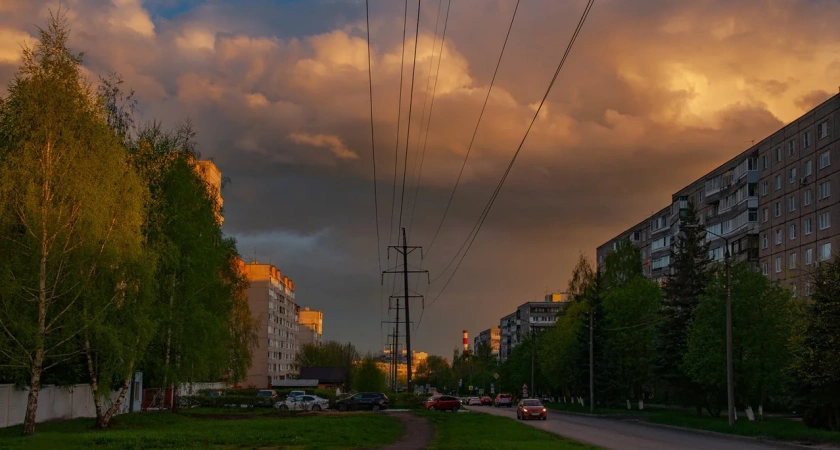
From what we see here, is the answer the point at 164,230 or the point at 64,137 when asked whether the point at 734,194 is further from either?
the point at 64,137

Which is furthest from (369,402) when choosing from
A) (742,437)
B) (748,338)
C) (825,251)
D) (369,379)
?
(369,379)

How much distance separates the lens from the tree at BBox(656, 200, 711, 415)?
6419 cm

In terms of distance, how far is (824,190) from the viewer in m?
79.3

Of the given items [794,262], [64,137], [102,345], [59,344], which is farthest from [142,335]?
[794,262]

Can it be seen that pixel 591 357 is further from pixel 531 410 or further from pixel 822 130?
pixel 822 130

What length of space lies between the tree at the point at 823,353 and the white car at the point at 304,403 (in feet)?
150

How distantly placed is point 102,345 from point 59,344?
2.51 m

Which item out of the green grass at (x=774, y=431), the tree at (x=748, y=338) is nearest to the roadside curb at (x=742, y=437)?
the green grass at (x=774, y=431)

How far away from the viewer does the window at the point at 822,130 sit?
79.1 metres

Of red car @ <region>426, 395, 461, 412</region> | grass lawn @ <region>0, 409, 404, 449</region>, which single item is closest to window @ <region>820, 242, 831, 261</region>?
red car @ <region>426, 395, 461, 412</region>

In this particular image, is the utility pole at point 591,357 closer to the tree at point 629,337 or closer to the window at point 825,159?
the tree at point 629,337

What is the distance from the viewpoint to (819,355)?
135ft

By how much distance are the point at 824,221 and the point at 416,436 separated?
5572cm

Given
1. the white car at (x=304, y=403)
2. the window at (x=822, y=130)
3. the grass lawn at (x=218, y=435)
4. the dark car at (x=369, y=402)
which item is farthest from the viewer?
the window at (x=822, y=130)
